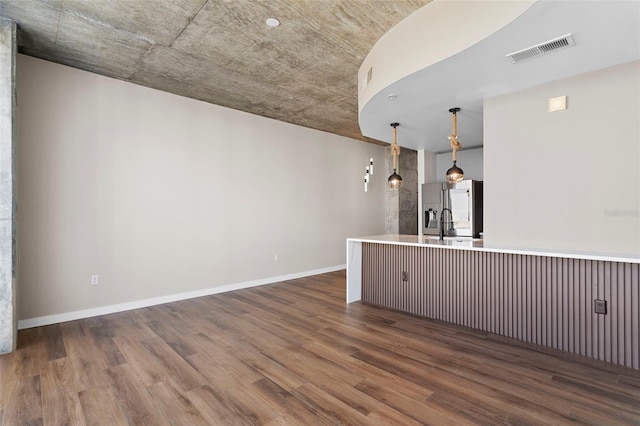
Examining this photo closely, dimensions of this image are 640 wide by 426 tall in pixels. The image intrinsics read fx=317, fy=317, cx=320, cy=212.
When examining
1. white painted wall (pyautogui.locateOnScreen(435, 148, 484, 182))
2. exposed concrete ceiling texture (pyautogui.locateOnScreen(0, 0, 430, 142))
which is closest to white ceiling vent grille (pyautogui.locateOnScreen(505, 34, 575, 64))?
exposed concrete ceiling texture (pyautogui.locateOnScreen(0, 0, 430, 142))

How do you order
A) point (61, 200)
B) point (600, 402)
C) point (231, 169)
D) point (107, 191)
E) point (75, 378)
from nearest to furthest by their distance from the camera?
1. point (600, 402)
2. point (75, 378)
3. point (61, 200)
4. point (107, 191)
5. point (231, 169)

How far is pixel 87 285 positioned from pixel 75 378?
76.5 inches

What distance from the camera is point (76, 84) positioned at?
4094 mm

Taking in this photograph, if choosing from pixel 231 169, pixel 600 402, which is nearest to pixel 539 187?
pixel 600 402

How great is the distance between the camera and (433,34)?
2.60 m

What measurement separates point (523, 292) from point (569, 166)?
52.1 inches

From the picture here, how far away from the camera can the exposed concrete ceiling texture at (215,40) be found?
111 inches

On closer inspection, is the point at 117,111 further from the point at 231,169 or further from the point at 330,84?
the point at 330,84

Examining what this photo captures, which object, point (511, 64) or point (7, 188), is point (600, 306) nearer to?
point (511, 64)

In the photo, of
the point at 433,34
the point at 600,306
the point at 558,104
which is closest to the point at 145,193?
the point at 433,34

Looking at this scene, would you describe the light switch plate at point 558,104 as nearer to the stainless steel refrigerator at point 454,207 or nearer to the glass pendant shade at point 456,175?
the glass pendant shade at point 456,175

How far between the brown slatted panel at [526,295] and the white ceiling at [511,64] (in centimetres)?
172

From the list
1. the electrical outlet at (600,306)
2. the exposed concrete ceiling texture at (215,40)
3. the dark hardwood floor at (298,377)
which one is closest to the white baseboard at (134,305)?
the dark hardwood floor at (298,377)

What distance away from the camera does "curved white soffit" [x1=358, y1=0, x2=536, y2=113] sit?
2139mm
